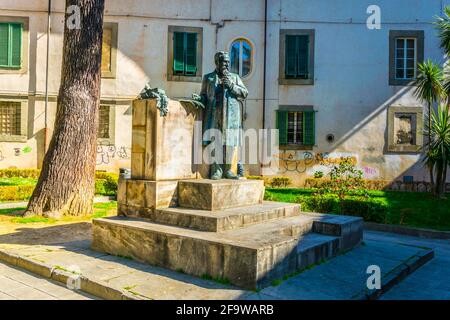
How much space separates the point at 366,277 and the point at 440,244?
13.9 feet

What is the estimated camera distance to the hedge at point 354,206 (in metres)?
10.4

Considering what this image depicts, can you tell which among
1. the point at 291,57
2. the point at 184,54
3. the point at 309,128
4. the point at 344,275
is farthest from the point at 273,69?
the point at 344,275

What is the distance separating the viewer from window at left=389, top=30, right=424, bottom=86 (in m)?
18.2

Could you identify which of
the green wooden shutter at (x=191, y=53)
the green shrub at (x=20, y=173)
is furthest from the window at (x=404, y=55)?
the green shrub at (x=20, y=173)

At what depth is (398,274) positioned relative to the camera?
19.0ft

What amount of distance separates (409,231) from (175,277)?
6594mm

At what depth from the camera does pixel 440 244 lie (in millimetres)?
8781

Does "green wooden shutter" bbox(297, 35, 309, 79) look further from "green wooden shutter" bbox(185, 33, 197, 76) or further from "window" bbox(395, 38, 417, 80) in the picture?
"green wooden shutter" bbox(185, 33, 197, 76)

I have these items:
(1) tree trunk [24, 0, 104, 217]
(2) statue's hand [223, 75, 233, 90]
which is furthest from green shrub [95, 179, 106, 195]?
(2) statue's hand [223, 75, 233, 90]

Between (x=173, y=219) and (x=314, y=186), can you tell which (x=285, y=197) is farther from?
(x=173, y=219)

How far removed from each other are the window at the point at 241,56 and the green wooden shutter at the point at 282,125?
92.6 inches

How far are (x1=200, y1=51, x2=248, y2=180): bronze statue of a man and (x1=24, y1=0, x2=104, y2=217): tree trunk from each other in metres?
4.26

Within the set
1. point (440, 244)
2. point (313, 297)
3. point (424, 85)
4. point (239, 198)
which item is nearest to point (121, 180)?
point (239, 198)

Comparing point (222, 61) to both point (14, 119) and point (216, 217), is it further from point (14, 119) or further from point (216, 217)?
point (14, 119)
